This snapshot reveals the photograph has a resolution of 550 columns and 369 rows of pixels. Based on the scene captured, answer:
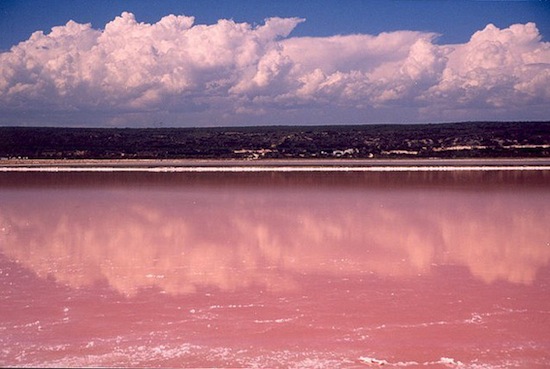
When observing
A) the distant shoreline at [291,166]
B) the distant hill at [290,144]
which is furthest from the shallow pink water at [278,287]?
the distant hill at [290,144]

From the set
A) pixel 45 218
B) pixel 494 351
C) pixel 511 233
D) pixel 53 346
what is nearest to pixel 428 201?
pixel 511 233

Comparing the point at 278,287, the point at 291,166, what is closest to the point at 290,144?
the point at 291,166

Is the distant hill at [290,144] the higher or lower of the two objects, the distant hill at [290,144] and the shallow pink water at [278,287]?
the higher

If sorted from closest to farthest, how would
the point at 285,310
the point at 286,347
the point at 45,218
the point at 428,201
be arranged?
the point at 286,347, the point at 285,310, the point at 45,218, the point at 428,201

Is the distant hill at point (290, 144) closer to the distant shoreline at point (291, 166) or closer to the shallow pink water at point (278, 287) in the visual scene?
the distant shoreline at point (291, 166)

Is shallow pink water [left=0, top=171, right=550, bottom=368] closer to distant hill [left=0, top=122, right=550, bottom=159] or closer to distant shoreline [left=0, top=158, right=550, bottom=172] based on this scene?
distant shoreline [left=0, top=158, right=550, bottom=172]

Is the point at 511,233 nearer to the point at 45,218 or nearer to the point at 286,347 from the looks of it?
the point at 286,347
